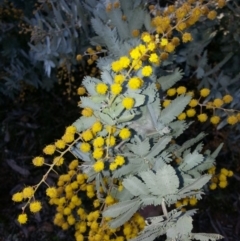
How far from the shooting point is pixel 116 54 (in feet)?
5.38

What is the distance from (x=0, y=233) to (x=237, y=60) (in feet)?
5.11

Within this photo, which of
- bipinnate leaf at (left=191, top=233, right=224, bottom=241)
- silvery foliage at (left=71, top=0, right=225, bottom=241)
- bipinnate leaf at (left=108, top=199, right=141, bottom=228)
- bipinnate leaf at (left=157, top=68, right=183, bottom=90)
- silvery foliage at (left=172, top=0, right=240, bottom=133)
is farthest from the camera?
silvery foliage at (left=172, top=0, right=240, bottom=133)

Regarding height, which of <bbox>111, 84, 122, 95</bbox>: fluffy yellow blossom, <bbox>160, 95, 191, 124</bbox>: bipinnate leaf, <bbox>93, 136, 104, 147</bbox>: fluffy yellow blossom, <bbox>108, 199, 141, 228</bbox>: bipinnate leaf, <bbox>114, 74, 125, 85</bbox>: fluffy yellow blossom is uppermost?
<bbox>114, 74, 125, 85</bbox>: fluffy yellow blossom

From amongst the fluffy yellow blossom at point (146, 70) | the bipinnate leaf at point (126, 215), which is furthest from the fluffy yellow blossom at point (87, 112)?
the bipinnate leaf at point (126, 215)

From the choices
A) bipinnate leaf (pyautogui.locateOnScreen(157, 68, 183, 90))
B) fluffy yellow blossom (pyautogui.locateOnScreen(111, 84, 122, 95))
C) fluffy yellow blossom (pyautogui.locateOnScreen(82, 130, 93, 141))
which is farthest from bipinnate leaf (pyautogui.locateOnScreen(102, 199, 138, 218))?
bipinnate leaf (pyautogui.locateOnScreen(157, 68, 183, 90))

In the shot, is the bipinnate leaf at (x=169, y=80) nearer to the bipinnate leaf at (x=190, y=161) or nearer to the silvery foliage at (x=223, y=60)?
the bipinnate leaf at (x=190, y=161)

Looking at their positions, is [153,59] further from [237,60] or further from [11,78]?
[11,78]

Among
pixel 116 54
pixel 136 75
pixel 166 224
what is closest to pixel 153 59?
pixel 136 75

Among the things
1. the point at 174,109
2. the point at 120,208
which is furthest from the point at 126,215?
the point at 174,109

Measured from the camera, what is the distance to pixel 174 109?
56.7 inches

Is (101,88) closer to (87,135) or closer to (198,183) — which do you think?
(87,135)

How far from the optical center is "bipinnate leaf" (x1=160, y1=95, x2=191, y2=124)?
1428 mm

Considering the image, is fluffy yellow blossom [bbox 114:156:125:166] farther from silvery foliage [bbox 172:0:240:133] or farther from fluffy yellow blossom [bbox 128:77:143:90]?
silvery foliage [bbox 172:0:240:133]

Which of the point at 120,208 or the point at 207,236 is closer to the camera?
the point at 207,236
